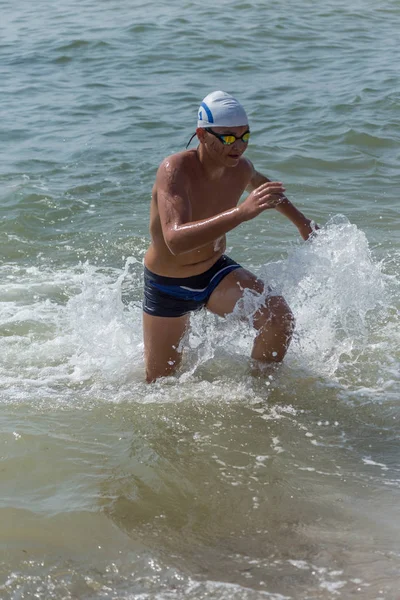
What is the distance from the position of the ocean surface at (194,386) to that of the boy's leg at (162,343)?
0.39ft

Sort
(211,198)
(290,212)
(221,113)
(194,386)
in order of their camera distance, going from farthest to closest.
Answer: (194,386) → (290,212) → (211,198) → (221,113)

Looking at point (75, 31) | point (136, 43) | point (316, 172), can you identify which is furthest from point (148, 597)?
point (75, 31)

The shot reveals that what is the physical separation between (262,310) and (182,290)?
19.3 inches

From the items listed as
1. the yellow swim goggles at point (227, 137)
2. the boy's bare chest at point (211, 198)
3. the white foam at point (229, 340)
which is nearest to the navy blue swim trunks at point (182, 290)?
the white foam at point (229, 340)

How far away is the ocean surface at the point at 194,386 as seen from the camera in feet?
12.1

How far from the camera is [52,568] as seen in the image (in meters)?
3.64

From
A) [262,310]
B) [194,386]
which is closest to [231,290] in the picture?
[262,310]

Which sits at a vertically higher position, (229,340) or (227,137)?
(227,137)

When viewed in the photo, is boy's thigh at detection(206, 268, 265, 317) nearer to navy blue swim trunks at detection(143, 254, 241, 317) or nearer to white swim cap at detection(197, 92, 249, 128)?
navy blue swim trunks at detection(143, 254, 241, 317)

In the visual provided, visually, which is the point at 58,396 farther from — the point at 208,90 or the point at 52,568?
the point at 208,90

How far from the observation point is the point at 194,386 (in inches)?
222

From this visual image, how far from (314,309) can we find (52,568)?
3.13 m

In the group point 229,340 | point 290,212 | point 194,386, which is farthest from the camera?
point 229,340

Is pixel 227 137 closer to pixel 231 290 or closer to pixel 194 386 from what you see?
pixel 231 290
